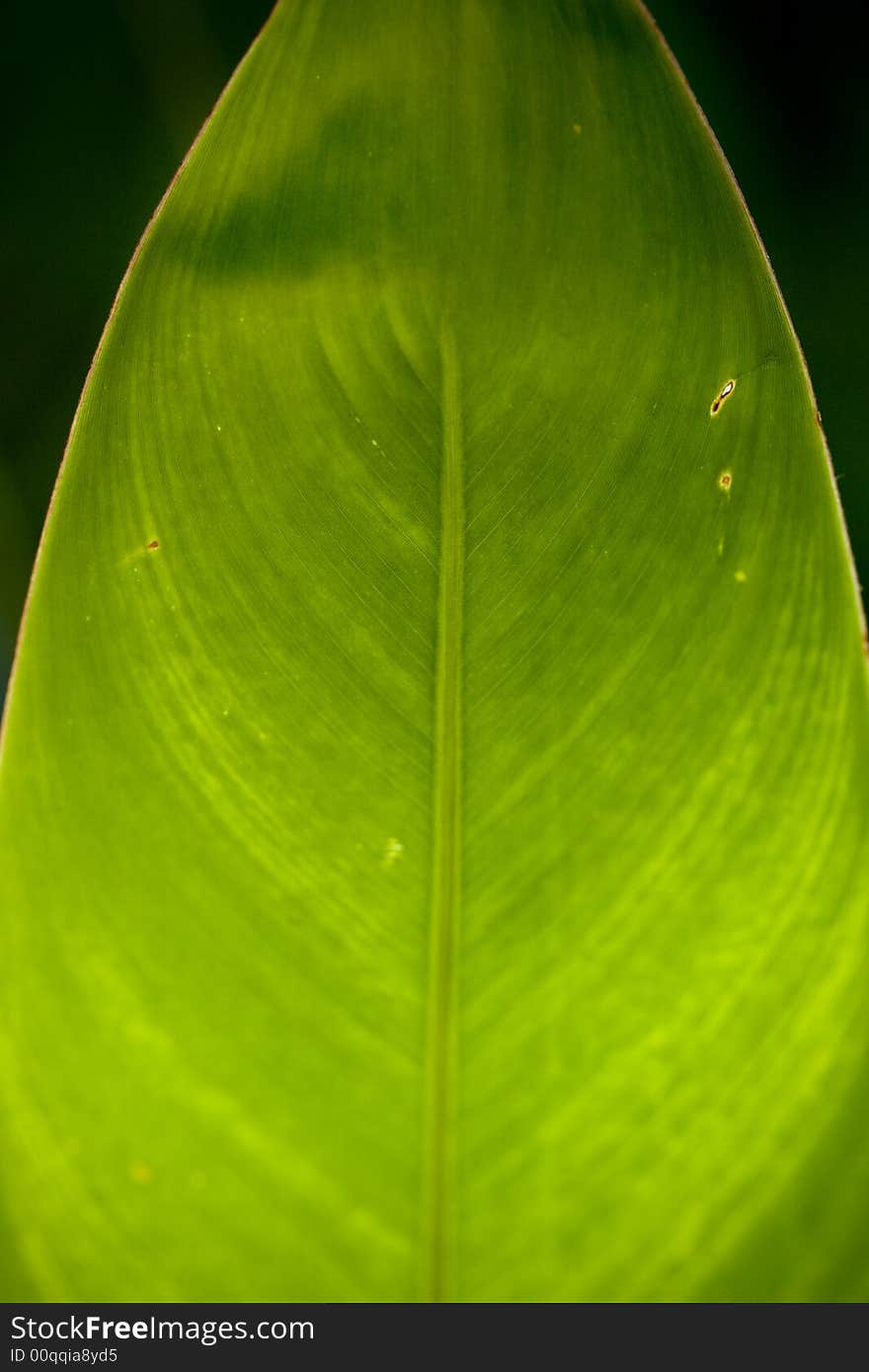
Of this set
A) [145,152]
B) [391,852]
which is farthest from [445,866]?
[145,152]

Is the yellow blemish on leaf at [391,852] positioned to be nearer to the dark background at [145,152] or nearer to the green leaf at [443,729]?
the green leaf at [443,729]

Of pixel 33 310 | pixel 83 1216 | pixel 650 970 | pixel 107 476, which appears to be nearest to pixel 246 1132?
pixel 83 1216

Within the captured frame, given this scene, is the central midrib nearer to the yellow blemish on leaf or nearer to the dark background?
the yellow blemish on leaf

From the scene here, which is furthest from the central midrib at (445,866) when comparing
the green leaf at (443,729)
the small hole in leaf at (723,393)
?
the small hole in leaf at (723,393)

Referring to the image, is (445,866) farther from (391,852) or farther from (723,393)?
(723,393)

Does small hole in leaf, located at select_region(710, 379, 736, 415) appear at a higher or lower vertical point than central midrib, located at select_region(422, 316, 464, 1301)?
higher

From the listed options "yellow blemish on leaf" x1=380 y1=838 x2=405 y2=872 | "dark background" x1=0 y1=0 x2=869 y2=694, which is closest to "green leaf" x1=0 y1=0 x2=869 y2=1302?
"yellow blemish on leaf" x1=380 y1=838 x2=405 y2=872

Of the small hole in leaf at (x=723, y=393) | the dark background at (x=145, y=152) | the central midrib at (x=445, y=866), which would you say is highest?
the dark background at (x=145, y=152)
